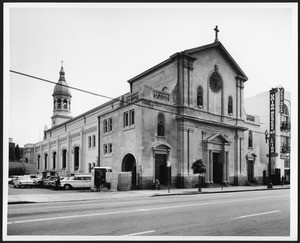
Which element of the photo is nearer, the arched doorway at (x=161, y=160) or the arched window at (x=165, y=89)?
the arched doorway at (x=161, y=160)

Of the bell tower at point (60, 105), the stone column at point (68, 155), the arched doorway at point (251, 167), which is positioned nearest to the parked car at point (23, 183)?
the stone column at point (68, 155)

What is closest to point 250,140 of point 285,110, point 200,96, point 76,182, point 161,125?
point 285,110

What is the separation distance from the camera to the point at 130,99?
37.0 metres

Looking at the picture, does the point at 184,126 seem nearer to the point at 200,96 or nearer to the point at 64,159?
the point at 200,96

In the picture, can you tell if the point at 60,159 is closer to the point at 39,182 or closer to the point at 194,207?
the point at 39,182

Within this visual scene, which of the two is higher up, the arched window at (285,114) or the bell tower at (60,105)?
the bell tower at (60,105)

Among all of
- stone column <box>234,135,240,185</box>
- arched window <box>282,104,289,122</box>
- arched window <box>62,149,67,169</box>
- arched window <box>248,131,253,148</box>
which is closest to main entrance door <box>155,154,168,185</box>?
A: stone column <box>234,135,240,185</box>

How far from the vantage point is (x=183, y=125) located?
3650 cm

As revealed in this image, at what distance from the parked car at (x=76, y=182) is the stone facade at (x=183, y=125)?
3.58 m

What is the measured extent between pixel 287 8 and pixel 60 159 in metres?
52.4

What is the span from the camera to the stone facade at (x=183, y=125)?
1364 inches

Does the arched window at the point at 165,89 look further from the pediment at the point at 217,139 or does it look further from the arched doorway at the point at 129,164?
the arched doorway at the point at 129,164

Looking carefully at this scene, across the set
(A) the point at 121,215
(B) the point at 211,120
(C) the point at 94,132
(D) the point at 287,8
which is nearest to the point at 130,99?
(B) the point at 211,120

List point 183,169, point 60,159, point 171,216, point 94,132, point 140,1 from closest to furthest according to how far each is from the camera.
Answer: point 140,1 < point 171,216 < point 183,169 < point 94,132 < point 60,159
